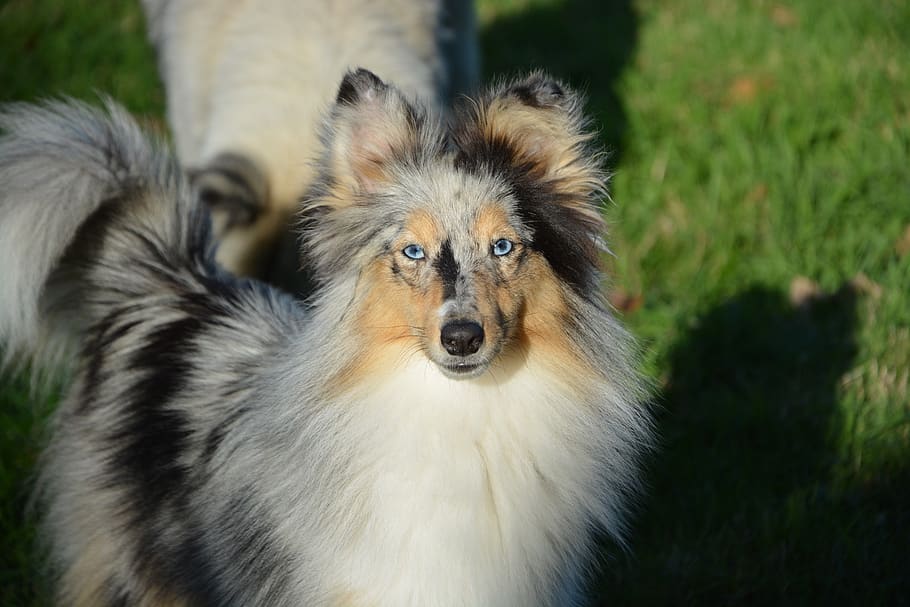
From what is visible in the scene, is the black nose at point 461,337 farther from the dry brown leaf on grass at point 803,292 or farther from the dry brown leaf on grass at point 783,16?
the dry brown leaf on grass at point 783,16

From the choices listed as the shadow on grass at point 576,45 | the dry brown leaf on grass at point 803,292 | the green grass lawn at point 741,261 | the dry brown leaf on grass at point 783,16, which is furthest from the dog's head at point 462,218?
the dry brown leaf on grass at point 783,16

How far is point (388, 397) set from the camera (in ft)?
9.91

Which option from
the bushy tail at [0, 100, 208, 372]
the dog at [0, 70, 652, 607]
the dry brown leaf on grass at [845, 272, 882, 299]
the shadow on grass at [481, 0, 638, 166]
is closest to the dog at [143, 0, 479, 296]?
the bushy tail at [0, 100, 208, 372]

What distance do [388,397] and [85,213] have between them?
130 cm

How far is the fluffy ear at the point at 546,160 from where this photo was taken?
3074 mm

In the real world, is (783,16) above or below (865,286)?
above

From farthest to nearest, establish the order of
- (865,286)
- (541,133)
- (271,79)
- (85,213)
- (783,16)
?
(783,16) → (271,79) → (865,286) → (85,213) → (541,133)

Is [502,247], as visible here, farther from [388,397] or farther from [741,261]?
[741,261]

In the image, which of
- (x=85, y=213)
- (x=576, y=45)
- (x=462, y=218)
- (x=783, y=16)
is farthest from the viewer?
(x=576, y=45)

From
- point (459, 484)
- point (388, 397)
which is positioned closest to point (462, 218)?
point (388, 397)

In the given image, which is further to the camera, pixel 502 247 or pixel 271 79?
pixel 271 79

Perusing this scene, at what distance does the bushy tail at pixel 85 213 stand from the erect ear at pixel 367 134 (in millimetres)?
901

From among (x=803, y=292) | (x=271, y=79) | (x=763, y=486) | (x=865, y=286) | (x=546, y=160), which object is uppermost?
(x=865, y=286)

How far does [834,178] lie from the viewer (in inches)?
239
